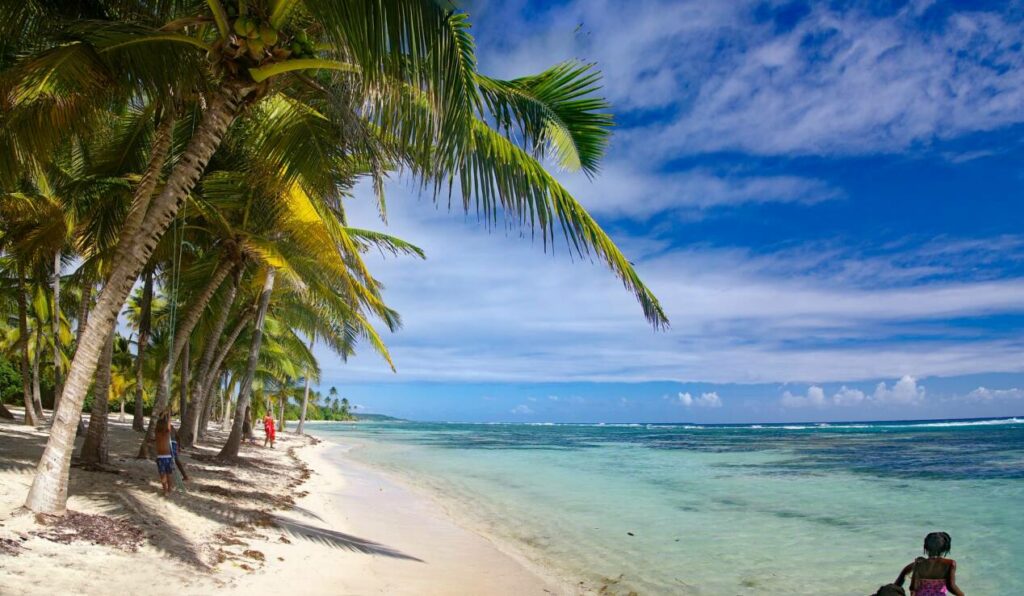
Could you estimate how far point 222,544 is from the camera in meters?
6.07

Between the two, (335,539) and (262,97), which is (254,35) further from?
(335,539)

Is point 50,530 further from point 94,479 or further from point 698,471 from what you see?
point 698,471

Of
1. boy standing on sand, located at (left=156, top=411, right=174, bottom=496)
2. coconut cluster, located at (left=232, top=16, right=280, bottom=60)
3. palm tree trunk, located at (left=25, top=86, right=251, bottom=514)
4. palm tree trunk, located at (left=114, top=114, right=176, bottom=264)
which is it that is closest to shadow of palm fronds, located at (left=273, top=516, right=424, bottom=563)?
boy standing on sand, located at (left=156, top=411, right=174, bottom=496)

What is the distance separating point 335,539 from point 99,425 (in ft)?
13.2

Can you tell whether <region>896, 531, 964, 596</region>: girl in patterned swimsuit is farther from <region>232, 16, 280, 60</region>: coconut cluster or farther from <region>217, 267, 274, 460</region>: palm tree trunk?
<region>217, 267, 274, 460</region>: palm tree trunk

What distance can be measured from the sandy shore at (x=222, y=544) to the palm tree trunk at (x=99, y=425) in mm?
306

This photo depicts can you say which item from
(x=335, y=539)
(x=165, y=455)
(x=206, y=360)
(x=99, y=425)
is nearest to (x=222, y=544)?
(x=335, y=539)

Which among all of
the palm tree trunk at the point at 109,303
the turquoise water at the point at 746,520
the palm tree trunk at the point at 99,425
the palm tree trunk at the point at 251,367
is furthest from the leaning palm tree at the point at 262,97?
the palm tree trunk at the point at 251,367

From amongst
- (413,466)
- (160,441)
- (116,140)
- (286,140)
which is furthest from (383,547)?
(413,466)

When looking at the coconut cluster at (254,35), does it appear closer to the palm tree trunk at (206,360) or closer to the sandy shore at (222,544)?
the sandy shore at (222,544)

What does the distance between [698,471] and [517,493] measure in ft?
29.1

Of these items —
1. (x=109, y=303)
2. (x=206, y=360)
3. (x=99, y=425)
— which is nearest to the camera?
(x=109, y=303)

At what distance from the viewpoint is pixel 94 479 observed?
748 centimetres

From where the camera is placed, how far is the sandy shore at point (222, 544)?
14.9 ft
